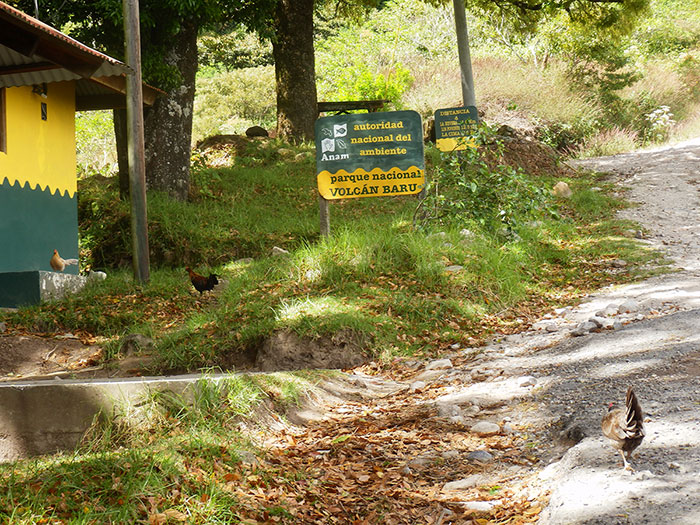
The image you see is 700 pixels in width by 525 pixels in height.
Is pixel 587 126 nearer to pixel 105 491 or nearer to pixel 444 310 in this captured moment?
pixel 444 310

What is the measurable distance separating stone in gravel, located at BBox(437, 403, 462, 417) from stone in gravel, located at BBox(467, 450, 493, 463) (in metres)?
0.66

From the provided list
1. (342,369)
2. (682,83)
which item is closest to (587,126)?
(682,83)

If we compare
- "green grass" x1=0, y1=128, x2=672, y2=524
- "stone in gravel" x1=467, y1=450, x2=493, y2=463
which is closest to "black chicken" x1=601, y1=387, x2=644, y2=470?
"stone in gravel" x1=467, y1=450, x2=493, y2=463

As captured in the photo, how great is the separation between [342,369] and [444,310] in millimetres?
1452

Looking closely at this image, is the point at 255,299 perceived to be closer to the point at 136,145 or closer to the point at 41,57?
the point at 136,145

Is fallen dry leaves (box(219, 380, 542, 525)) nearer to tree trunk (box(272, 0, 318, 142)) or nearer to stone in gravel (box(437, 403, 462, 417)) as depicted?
stone in gravel (box(437, 403, 462, 417))

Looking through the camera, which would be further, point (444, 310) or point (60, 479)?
point (444, 310)

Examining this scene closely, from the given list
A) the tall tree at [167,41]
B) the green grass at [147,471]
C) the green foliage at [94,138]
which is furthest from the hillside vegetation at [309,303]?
the green foliage at [94,138]

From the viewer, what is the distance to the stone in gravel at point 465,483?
11.9ft

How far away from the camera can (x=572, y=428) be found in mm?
3869

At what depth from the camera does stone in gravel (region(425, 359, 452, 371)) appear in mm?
6062

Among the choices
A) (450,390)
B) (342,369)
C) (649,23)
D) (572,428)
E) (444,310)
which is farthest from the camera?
(649,23)

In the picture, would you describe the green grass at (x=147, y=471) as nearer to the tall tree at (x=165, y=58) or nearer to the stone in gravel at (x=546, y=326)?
the stone in gravel at (x=546, y=326)

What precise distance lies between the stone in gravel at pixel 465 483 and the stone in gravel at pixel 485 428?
0.63 m
